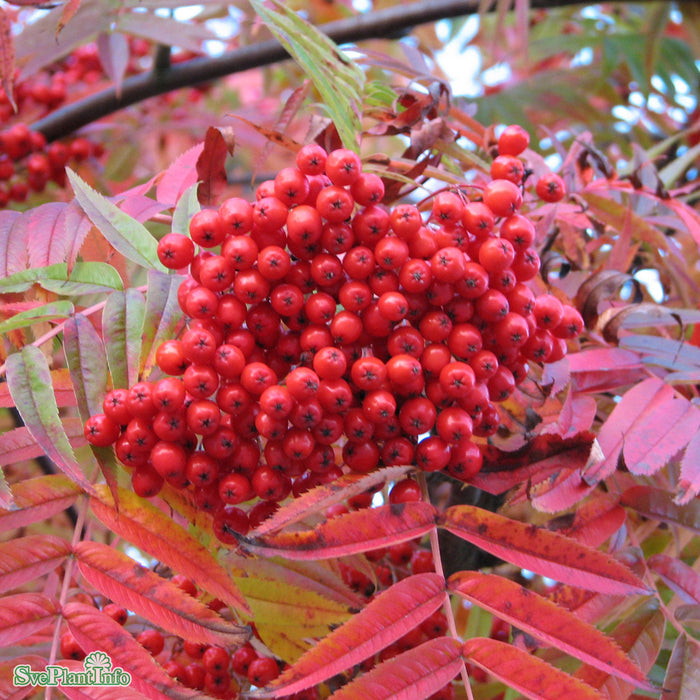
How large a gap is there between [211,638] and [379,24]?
6.94 feet

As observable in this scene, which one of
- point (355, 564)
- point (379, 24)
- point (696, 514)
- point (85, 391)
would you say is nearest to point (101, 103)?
point (379, 24)

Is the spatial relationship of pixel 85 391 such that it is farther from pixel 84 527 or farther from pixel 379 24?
pixel 379 24

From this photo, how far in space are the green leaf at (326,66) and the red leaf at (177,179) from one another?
31 cm

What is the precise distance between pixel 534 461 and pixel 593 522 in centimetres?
18

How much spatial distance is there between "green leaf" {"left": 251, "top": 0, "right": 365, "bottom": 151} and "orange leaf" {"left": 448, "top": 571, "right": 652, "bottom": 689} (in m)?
0.78

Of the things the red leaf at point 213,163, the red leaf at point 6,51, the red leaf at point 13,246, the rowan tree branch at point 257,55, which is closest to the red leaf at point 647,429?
the red leaf at point 213,163

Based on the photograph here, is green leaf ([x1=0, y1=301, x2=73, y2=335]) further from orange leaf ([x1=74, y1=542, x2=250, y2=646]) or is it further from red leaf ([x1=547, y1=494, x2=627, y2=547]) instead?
red leaf ([x1=547, y1=494, x2=627, y2=547])

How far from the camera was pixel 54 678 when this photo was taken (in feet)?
3.46

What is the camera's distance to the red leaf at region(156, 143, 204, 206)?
1.51 m

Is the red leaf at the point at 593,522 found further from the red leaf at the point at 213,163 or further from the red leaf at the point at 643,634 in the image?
the red leaf at the point at 213,163

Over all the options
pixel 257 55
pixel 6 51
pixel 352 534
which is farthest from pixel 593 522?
pixel 257 55

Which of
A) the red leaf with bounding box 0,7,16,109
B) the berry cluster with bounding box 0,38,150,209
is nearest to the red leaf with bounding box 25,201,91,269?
the red leaf with bounding box 0,7,16,109

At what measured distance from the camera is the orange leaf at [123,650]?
3.31 ft

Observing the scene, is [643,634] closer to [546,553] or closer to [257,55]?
[546,553]
